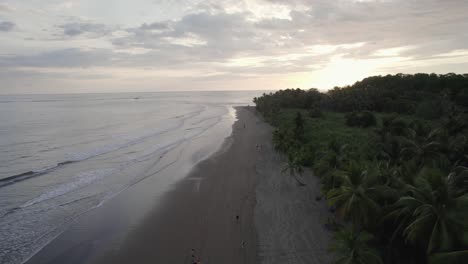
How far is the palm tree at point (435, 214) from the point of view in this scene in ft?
35.1

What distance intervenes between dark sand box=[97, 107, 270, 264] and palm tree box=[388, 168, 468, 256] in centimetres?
857

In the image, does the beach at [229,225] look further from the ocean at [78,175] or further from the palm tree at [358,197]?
the palm tree at [358,197]

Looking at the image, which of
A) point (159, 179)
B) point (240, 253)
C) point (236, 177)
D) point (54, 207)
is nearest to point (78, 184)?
point (54, 207)

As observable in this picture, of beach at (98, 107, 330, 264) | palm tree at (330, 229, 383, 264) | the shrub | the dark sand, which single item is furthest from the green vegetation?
the shrub

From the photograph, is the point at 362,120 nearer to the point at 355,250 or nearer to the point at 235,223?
the point at 235,223

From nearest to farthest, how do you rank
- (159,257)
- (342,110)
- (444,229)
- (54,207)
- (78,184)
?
(444,229) < (159,257) < (54,207) < (78,184) < (342,110)

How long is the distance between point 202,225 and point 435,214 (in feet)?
45.9

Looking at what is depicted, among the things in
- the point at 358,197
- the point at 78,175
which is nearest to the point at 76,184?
the point at 78,175

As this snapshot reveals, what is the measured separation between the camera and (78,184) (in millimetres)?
29469

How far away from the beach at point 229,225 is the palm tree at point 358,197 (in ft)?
12.8

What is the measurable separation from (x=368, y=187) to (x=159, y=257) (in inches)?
471

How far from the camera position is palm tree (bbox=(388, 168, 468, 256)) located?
10.7m

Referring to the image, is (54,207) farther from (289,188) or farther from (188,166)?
(289,188)

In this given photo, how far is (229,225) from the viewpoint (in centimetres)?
2059
